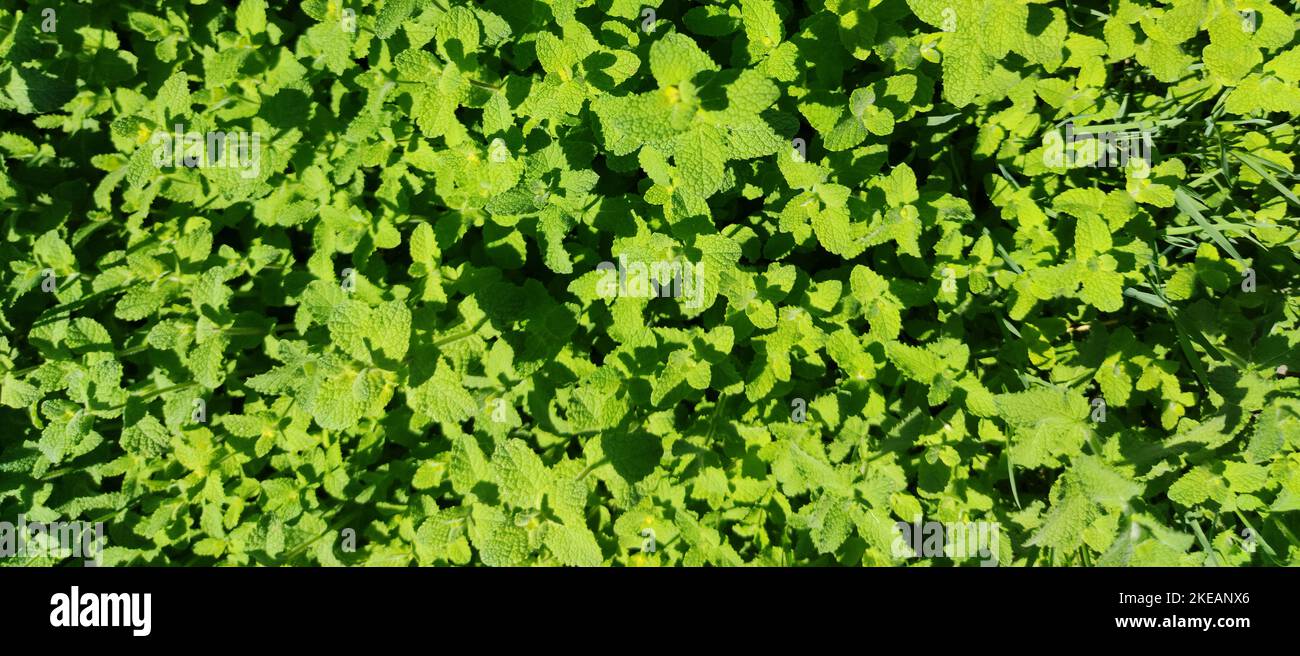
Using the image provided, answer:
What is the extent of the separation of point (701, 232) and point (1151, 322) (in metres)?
2.28

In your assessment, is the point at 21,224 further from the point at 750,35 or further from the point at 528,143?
the point at 750,35

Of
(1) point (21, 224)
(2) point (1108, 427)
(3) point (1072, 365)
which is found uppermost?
(1) point (21, 224)

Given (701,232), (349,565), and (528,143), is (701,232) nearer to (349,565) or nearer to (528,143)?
(528,143)

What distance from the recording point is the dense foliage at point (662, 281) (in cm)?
245

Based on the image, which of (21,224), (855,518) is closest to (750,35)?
(855,518)

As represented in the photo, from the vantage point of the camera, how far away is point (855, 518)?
8.64 feet

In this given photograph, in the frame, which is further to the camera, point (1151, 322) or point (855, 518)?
point (1151, 322)

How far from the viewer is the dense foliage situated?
2.45 metres

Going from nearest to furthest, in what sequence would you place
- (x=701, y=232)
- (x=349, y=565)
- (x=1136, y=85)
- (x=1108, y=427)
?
1. (x=701, y=232)
2. (x=1108, y=427)
3. (x=349, y=565)
4. (x=1136, y=85)

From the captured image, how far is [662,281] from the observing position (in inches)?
96.8

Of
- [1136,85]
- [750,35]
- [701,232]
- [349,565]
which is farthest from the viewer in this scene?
[1136,85]

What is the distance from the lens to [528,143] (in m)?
2.66

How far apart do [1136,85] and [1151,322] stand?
112cm

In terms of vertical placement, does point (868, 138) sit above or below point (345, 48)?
below
